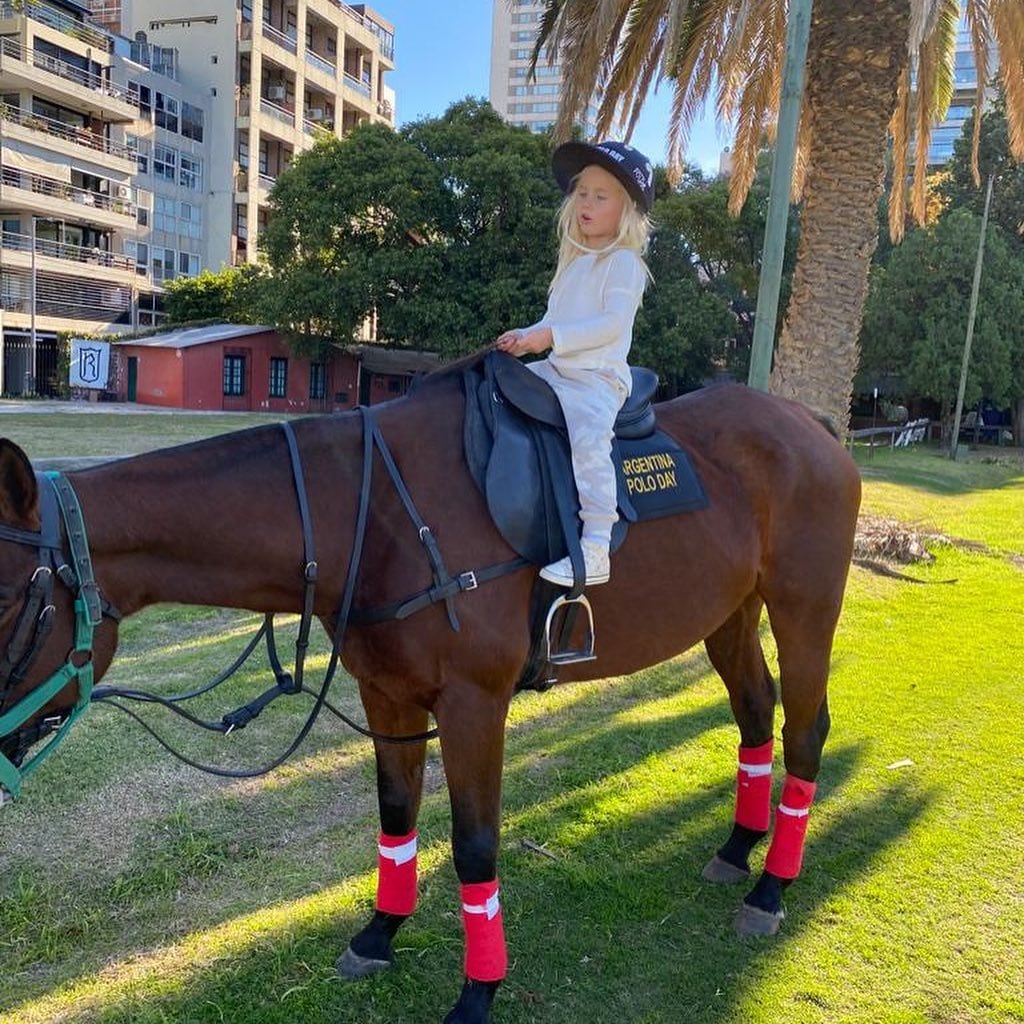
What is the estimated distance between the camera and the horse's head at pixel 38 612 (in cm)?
198

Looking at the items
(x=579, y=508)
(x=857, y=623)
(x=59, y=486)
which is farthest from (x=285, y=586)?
(x=857, y=623)

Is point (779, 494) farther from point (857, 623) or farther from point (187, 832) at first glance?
point (857, 623)

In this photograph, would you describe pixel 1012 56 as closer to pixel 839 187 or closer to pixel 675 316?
pixel 839 187

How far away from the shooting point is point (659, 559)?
3.07 meters

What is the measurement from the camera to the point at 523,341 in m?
2.77

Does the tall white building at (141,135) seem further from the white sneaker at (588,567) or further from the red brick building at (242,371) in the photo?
the white sneaker at (588,567)

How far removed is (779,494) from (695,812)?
185cm

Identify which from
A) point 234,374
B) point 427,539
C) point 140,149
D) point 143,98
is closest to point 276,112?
point 143,98

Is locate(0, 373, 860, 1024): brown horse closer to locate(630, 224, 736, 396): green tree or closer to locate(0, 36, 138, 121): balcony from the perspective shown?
locate(630, 224, 736, 396): green tree

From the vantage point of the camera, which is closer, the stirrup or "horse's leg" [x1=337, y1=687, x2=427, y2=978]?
the stirrup

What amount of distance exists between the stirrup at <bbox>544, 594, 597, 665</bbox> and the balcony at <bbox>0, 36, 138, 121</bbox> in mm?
44054

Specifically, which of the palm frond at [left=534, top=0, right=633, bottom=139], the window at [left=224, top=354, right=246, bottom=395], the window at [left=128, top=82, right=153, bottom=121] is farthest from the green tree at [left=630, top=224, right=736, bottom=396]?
the window at [left=128, top=82, right=153, bottom=121]

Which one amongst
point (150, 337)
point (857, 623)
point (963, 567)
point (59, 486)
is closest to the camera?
point (59, 486)

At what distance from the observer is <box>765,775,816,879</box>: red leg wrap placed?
352 cm
